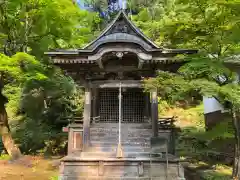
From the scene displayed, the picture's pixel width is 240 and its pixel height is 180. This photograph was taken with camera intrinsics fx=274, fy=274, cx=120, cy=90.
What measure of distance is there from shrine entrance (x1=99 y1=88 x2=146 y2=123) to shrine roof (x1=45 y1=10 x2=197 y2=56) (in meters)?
3.60

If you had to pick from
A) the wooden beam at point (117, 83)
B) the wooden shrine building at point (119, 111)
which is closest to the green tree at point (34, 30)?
the wooden shrine building at point (119, 111)

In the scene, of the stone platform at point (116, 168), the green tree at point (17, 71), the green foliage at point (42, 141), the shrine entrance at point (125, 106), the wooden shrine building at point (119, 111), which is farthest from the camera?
the green foliage at point (42, 141)

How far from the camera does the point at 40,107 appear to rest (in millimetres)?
21953

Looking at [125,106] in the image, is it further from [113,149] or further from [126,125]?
[113,149]

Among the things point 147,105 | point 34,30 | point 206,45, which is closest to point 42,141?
point 34,30

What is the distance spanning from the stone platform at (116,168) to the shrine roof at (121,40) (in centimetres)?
469

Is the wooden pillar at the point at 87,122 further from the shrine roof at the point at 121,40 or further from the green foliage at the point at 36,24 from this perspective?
the green foliage at the point at 36,24

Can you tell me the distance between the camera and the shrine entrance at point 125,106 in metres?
15.6

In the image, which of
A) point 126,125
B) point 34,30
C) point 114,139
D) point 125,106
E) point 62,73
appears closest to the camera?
point 114,139

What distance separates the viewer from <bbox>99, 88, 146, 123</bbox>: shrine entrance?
1562cm

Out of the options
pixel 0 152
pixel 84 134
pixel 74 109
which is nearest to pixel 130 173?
pixel 84 134

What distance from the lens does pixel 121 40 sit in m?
12.1

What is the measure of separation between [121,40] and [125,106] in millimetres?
4764

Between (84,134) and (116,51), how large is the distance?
14.1 feet
